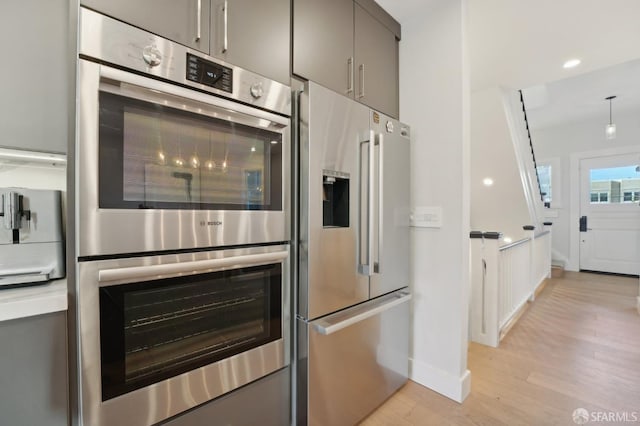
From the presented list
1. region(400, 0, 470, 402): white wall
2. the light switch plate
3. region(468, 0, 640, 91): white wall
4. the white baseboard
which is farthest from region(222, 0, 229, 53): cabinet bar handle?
the white baseboard

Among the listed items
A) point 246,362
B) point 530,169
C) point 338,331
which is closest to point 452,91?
point 338,331

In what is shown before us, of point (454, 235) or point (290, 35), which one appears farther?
point (454, 235)

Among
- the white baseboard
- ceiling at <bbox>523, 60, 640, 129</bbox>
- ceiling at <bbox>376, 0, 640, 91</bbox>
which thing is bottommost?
the white baseboard

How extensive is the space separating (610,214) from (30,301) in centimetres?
750

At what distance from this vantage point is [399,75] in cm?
210

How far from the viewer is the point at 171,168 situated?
1.04 meters

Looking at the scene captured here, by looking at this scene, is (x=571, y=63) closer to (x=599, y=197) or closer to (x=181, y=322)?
(x=599, y=197)

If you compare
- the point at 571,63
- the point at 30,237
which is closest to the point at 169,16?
the point at 30,237

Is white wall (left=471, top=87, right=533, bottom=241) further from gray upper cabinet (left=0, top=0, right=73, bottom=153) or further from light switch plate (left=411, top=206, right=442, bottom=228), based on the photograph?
gray upper cabinet (left=0, top=0, right=73, bottom=153)

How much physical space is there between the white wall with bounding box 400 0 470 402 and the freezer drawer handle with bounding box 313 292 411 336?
0.28 meters

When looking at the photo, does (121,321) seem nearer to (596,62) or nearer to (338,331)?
(338,331)

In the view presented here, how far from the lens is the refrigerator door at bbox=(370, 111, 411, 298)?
5.30 ft

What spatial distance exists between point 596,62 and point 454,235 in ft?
8.63

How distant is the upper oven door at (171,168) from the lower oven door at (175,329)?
0.29 ft
